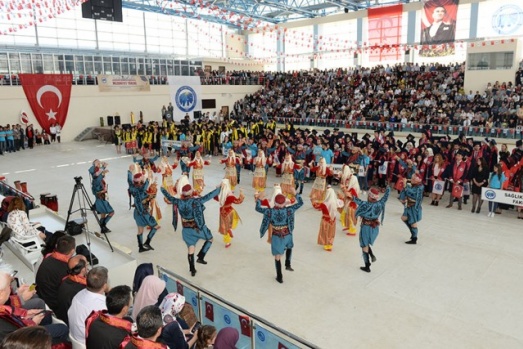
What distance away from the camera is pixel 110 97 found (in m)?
27.4

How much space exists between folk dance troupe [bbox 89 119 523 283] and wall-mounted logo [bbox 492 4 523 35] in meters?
16.8

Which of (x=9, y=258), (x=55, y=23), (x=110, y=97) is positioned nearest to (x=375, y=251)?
(x=9, y=258)

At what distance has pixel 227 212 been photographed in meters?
8.14

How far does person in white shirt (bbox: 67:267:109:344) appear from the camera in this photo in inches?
141

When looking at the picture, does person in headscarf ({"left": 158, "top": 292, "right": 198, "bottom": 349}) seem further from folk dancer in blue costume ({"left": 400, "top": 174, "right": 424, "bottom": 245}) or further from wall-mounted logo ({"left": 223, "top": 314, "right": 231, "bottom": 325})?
folk dancer in blue costume ({"left": 400, "top": 174, "right": 424, "bottom": 245})

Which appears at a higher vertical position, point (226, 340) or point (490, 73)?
point (490, 73)

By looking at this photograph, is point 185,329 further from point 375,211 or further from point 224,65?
point 224,65

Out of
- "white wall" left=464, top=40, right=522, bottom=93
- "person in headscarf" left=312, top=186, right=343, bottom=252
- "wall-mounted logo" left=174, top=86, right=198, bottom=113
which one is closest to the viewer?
"person in headscarf" left=312, top=186, right=343, bottom=252

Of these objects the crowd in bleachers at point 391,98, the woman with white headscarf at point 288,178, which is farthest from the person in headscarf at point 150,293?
the crowd in bleachers at point 391,98

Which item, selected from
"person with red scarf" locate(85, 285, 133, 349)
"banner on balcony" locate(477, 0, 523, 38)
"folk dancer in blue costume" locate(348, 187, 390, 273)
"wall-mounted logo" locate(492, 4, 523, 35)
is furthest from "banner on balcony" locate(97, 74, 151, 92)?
"person with red scarf" locate(85, 285, 133, 349)

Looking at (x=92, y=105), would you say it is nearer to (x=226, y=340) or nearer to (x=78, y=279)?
(x=78, y=279)

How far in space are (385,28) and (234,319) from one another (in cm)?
2607

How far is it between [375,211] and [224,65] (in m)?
33.3

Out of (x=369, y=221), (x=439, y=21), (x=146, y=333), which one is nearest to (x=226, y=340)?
(x=146, y=333)
